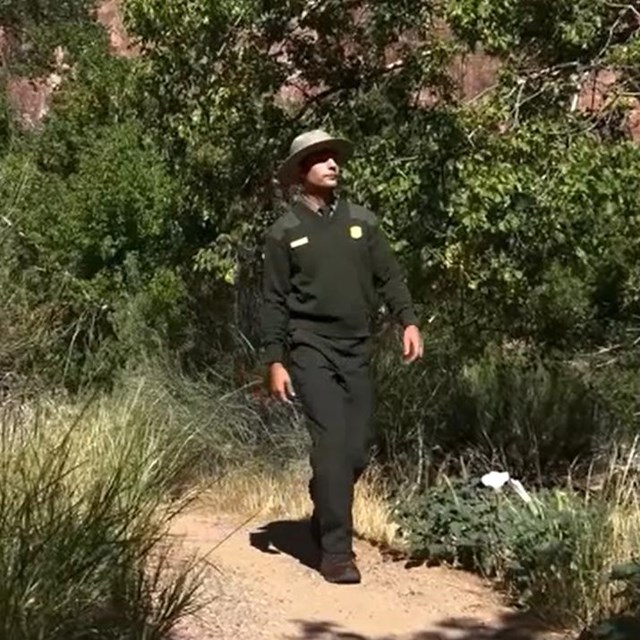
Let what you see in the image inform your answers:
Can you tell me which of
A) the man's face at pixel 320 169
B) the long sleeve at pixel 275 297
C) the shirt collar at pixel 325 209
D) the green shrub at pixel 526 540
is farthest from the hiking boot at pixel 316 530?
the man's face at pixel 320 169

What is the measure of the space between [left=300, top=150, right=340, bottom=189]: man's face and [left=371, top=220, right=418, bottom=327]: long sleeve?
0.28m

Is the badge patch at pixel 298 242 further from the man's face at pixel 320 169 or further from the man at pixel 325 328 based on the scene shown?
the man's face at pixel 320 169

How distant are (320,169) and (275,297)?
0.55 m

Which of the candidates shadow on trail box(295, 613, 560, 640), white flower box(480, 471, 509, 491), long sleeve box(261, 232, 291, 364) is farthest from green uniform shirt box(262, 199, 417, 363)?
shadow on trail box(295, 613, 560, 640)

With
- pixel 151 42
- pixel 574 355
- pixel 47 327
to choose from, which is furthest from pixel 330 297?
pixel 47 327

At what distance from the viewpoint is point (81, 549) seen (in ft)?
15.3

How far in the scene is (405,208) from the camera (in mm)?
7863

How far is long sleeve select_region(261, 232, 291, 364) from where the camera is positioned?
6.09m

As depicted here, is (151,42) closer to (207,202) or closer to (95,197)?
(207,202)

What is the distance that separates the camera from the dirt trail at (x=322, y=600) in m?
5.46

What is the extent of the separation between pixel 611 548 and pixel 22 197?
812 cm

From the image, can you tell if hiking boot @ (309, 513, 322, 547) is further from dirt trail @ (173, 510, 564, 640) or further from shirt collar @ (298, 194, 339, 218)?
shirt collar @ (298, 194, 339, 218)

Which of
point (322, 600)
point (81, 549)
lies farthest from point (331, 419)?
point (81, 549)

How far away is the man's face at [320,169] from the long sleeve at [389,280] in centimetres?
28
